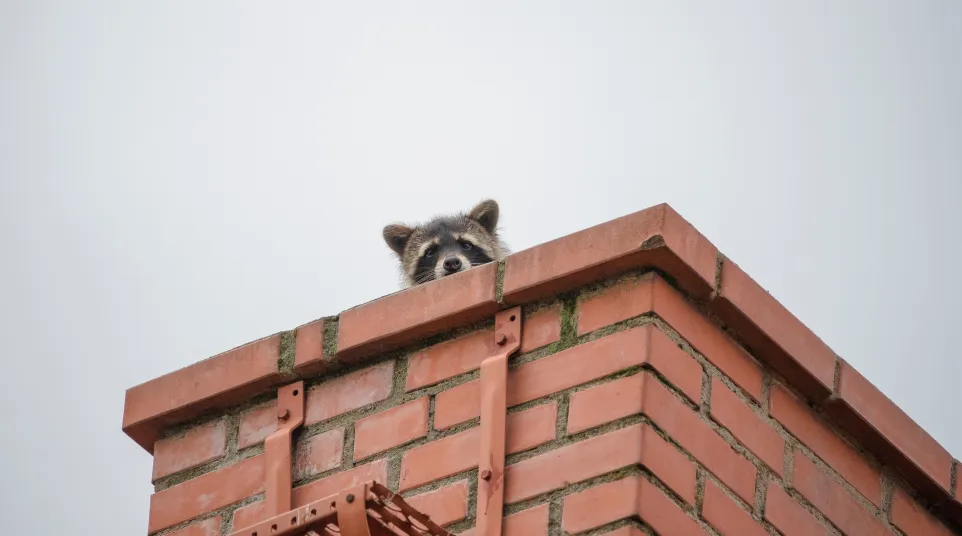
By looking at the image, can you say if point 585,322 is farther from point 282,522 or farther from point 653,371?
point 282,522

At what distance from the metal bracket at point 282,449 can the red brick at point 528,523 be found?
20.2 inches

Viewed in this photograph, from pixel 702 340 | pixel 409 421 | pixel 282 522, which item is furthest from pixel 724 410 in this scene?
pixel 282 522

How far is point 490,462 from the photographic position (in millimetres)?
2857

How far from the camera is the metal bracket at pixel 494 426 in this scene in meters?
2.82

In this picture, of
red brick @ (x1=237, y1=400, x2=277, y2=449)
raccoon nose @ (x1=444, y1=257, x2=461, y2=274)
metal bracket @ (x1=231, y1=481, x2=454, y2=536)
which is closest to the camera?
metal bracket @ (x1=231, y1=481, x2=454, y2=536)

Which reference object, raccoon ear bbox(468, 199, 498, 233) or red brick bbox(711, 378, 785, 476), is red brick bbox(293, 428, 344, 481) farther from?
raccoon ear bbox(468, 199, 498, 233)

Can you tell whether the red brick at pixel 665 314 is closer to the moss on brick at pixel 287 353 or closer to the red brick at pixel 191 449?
the moss on brick at pixel 287 353

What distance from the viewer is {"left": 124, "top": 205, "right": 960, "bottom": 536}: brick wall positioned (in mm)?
2809

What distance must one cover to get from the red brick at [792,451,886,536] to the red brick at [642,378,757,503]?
0.54 ft

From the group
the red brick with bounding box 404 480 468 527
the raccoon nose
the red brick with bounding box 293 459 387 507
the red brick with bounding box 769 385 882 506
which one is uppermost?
the raccoon nose

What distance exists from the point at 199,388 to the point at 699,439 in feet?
3.66

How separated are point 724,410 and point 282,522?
91cm

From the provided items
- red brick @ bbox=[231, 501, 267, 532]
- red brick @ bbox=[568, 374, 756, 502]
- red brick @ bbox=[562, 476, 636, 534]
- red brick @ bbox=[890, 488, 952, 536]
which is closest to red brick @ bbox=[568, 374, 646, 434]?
red brick @ bbox=[568, 374, 756, 502]

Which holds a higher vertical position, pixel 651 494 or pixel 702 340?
pixel 702 340
